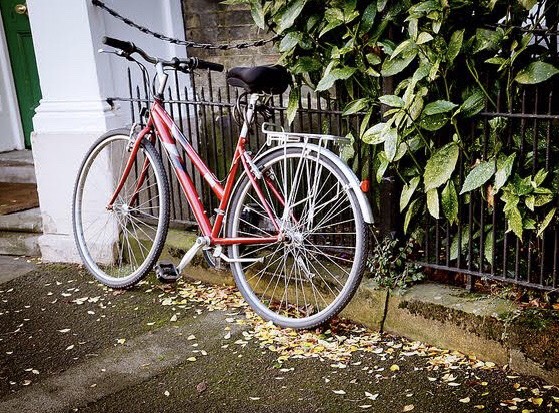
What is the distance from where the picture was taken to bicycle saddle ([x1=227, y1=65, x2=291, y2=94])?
3.40 meters

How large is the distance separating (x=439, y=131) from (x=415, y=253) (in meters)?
0.72

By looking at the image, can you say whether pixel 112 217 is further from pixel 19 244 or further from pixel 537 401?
pixel 537 401

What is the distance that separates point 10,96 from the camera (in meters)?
6.67

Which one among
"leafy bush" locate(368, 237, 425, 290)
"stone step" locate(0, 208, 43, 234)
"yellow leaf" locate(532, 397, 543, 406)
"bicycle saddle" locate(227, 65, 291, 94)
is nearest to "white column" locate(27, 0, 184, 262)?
"stone step" locate(0, 208, 43, 234)

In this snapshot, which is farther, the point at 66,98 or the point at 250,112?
the point at 66,98

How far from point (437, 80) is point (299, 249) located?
A: 1.10 m

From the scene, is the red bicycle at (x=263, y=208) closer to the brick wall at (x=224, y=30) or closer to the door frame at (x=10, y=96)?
the brick wall at (x=224, y=30)

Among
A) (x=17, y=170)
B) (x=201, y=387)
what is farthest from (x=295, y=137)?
(x=17, y=170)

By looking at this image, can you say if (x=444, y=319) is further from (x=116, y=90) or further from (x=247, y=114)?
(x=116, y=90)

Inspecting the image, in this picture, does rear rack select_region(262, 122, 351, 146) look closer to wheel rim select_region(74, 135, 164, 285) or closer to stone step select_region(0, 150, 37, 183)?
wheel rim select_region(74, 135, 164, 285)

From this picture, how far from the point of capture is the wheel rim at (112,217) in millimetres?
4426

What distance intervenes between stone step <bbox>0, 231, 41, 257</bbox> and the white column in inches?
10.3

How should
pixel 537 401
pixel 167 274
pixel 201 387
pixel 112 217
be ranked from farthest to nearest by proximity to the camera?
pixel 112 217
pixel 167 274
pixel 201 387
pixel 537 401

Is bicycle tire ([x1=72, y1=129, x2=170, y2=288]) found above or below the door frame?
below
